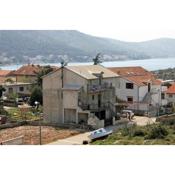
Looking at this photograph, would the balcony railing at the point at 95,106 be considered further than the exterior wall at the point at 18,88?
No

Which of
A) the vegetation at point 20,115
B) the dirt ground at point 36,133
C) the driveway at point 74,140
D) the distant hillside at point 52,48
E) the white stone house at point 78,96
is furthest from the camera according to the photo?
the distant hillside at point 52,48

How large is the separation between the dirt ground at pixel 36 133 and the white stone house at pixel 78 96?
0.76 meters

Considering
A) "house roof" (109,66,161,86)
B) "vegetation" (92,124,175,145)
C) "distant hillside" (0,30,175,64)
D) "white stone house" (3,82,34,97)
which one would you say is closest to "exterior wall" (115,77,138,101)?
"house roof" (109,66,161,86)

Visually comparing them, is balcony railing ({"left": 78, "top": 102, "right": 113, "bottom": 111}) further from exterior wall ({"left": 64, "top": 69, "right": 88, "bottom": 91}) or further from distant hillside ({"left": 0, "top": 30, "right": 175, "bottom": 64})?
distant hillside ({"left": 0, "top": 30, "right": 175, "bottom": 64})

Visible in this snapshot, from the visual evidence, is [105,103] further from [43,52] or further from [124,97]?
[43,52]

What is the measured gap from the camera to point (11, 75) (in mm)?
15641

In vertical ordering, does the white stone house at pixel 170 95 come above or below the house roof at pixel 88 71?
below

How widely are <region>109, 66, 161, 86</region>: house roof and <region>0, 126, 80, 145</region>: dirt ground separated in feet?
12.3

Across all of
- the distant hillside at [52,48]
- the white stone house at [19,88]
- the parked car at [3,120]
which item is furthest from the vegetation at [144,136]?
the distant hillside at [52,48]

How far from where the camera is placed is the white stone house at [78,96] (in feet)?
28.3

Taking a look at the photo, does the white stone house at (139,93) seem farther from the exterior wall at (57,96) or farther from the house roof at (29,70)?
the house roof at (29,70)

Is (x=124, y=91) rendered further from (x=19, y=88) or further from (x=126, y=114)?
(x=19, y=88)
